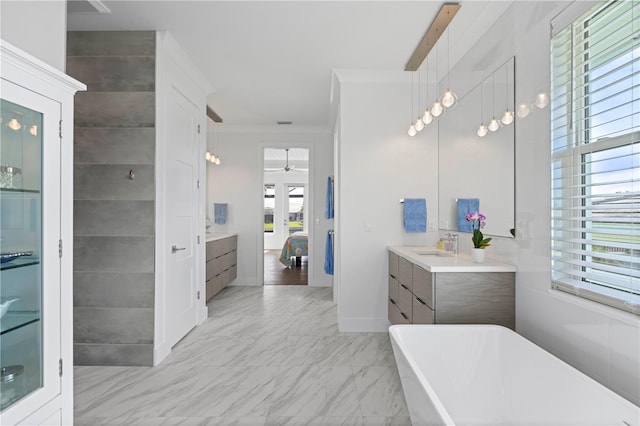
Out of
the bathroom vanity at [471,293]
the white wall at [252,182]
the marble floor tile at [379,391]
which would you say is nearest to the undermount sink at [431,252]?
the bathroom vanity at [471,293]

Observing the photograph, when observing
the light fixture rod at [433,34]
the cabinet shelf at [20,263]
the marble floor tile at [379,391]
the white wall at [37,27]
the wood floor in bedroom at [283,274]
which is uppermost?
the light fixture rod at [433,34]

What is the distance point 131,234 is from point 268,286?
10.7ft

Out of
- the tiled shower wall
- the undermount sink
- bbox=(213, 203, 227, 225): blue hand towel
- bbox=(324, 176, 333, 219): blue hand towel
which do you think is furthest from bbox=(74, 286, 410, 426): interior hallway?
bbox=(213, 203, 227, 225): blue hand towel

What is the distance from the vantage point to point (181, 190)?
3262 millimetres

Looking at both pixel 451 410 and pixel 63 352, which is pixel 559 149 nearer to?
pixel 451 410

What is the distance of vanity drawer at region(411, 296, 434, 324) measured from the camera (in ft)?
7.66

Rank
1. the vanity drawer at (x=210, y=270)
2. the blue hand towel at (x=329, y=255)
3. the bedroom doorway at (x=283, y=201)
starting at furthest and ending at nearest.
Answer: the bedroom doorway at (x=283, y=201)
the blue hand towel at (x=329, y=255)
the vanity drawer at (x=210, y=270)

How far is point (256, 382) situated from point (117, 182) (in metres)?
1.87

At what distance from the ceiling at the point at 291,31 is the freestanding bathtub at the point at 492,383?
2.17 meters

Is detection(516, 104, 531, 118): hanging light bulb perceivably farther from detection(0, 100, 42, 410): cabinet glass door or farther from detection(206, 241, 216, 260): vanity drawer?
detection(206, 241, 216, 260): vanity drawer

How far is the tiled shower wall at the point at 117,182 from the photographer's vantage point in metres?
2.72

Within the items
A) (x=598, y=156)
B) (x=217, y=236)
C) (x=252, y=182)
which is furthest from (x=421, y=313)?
(x=252, y=182)

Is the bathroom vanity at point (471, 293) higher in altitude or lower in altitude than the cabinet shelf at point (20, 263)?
lower

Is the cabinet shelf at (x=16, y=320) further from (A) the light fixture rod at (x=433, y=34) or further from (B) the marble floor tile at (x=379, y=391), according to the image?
(A) the light fixture rod at (x=433, y=34)
